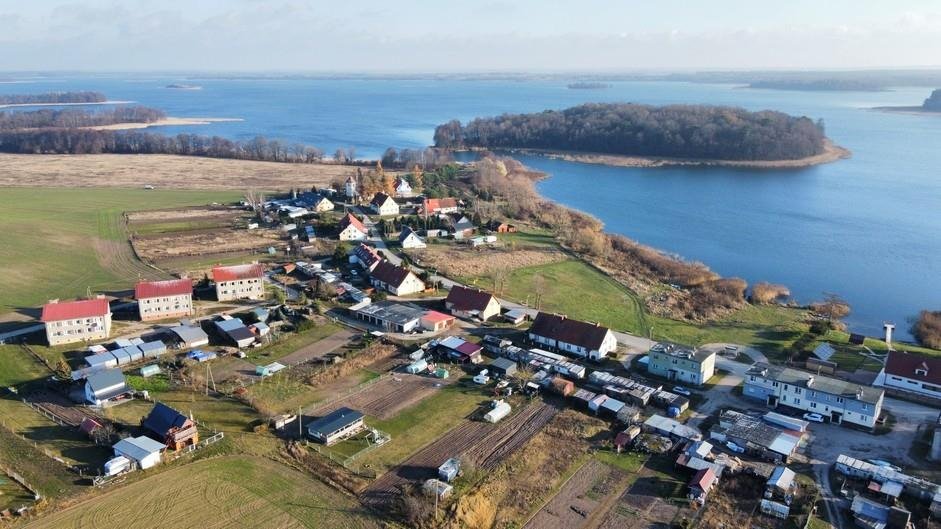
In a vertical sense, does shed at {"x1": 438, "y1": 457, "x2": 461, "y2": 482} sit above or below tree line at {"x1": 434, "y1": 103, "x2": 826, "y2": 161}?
below

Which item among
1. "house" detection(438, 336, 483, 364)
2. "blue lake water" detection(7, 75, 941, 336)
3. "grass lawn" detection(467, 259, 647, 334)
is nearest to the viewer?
"house" detection(438, 336, 483, 364)

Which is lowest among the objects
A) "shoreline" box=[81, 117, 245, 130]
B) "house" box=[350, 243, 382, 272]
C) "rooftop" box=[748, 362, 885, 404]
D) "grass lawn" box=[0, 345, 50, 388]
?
"grass lawn" box=[0, 345, 50, 388]

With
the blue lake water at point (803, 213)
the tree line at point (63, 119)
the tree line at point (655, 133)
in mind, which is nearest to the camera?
the blue lake water at point (803, 213)

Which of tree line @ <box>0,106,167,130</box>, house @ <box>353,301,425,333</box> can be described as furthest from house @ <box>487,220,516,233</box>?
tree line @ <box>0,106,167,130</box>

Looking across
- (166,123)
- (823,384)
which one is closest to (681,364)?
(823,384)

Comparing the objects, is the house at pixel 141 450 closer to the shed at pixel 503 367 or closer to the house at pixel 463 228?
the shed at pixel 503 367

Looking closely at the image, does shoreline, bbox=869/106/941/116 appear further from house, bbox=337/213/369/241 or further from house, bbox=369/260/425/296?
house, bbox=369/260/425/296

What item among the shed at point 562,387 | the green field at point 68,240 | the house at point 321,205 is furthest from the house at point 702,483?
the house at point 321,205
